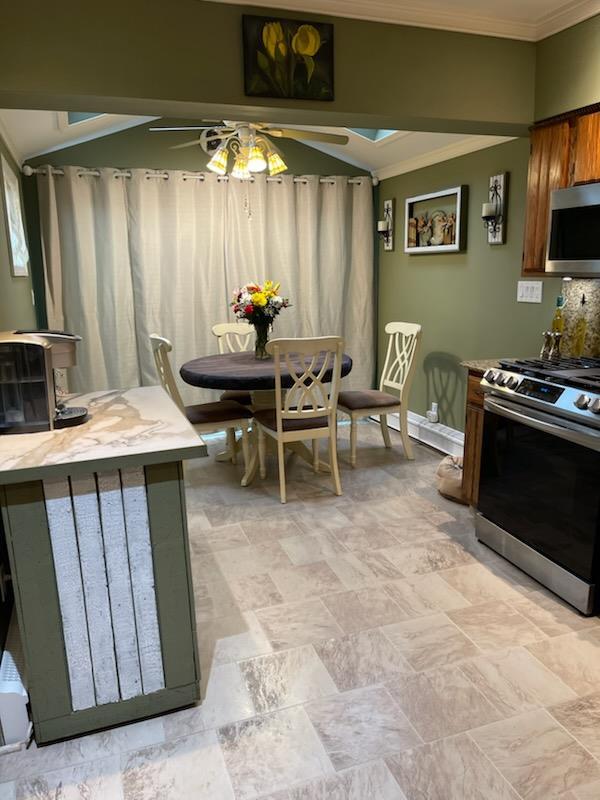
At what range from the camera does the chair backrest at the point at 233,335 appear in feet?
15.3

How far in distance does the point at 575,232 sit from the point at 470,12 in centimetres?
114

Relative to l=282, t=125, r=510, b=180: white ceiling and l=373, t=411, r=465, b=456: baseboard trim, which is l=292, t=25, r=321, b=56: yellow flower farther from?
l=373, t=411, r=465, b=456: baseboard trim

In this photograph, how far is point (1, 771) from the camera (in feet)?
5.50

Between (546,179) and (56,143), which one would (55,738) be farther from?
(56,143)

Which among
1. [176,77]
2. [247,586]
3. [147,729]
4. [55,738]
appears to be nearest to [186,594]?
[147,729]

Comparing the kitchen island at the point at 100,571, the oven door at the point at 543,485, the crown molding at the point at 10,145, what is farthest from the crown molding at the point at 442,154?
the kitchen island at the point at 100,571

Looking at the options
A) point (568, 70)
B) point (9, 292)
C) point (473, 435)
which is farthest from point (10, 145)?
point (473, 435)

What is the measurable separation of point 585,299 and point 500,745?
87.5 inches

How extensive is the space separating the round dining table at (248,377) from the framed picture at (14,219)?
1.18m

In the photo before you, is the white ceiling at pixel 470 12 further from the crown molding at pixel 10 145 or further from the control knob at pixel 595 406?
the control knob at pixel 595 406

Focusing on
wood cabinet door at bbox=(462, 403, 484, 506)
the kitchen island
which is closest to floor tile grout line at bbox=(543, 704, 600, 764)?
the kitchen island

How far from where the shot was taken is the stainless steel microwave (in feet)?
8.53

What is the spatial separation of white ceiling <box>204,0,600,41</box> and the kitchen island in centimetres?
199

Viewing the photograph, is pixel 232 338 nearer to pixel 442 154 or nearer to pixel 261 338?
pixel 261 338
